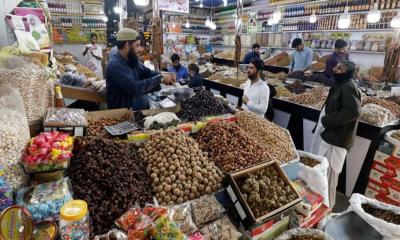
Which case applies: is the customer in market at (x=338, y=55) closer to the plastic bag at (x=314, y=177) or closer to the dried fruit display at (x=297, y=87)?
the dried fruit display at (x=297, y=87)

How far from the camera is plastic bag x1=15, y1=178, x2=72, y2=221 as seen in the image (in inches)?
44.8

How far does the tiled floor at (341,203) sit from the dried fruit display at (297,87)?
2.04 metres

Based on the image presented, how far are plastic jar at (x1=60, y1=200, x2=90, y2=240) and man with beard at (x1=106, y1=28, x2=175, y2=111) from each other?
5.84 ft

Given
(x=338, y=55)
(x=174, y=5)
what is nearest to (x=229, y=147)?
(x=174, y=5)

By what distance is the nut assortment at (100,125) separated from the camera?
2.08 metres

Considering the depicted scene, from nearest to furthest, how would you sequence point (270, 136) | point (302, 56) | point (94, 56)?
point (270, 136) < point (302, 56) < point (94, 56)

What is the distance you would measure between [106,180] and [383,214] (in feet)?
7.13

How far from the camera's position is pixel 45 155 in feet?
4.26

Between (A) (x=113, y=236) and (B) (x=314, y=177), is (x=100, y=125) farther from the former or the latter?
(B) (x=314, y=177)

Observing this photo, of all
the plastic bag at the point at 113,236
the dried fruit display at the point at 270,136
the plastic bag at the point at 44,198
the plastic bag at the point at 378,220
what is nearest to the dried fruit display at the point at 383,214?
the plastic bag at the point at 378,220

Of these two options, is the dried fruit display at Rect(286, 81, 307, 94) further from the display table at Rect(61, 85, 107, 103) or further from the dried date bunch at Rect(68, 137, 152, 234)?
the dried date bunch at Rect(68, 137, 152, 234)

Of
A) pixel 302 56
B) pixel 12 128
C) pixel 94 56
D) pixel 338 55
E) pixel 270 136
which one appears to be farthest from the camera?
pixel 94 56

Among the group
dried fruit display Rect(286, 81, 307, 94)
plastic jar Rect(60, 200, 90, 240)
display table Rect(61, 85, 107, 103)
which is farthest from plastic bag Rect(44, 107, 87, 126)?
dried fruit display Rect(286, 81, 307, 94)

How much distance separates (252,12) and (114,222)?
9915mm
